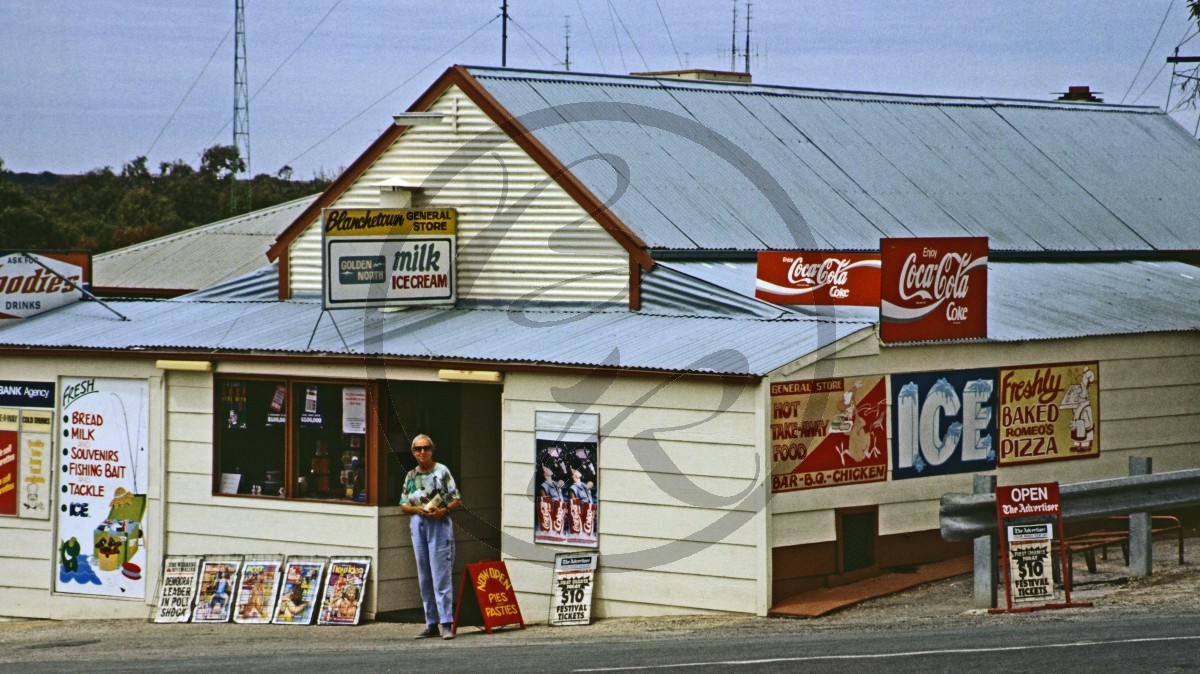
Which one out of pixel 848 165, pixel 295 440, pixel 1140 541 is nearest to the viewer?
pixel 1140 541

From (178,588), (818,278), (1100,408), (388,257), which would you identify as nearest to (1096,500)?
(818,278)

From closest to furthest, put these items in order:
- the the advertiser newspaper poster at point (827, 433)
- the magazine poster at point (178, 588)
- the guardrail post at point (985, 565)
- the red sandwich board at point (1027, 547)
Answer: the red sandwich board at point (1027, 547) → the guardrail post at point (985, 565) → the the advertiser newspaper poster at point (827, 433) → the magazine poster at point (178, 588)

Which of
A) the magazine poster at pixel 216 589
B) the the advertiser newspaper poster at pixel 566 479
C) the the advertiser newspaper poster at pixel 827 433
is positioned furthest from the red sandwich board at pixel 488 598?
the magazine poster at pixel 216 589

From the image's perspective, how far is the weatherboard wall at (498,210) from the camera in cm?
1925

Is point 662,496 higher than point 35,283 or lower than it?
lower

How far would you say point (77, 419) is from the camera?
1991cm

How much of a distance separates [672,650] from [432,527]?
150 inches

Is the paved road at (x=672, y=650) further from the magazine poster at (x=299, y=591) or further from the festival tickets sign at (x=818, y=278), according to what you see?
the festival tickets sign at (x=818, y=278)

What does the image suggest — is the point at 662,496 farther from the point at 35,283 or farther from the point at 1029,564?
the point at 35,283

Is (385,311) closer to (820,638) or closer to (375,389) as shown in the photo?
(375,389)

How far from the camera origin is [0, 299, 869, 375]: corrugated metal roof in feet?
54.0

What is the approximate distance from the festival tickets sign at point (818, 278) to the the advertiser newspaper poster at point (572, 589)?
3.81 m

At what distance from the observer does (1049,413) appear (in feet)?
61.8

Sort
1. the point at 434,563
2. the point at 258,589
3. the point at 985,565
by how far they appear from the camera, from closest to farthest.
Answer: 1. the point at 985,565
2. the point at 434,563
3. the point at 258,589
